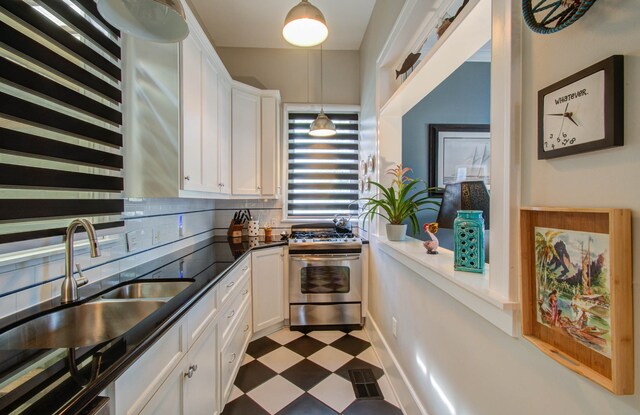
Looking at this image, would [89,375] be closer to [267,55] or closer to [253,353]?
[253,353]

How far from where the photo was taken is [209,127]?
2.19m

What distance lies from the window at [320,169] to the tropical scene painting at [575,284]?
110 inches

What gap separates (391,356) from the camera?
201 centimetres

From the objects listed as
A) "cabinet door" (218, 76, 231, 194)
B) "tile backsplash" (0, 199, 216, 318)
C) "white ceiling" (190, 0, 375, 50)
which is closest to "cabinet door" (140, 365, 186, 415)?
"tile backsplash" (0, 199, 216, 318)

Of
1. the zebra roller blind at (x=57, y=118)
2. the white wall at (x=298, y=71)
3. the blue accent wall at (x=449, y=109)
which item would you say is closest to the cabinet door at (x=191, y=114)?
the zebra roller blind at (x=57, y=118)

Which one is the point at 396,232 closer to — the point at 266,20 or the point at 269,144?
the point at 269,144

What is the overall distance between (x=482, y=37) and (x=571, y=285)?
1.13 meters

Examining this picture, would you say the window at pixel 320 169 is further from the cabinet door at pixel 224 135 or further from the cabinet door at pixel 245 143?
the cabinet door at pixel 224 135

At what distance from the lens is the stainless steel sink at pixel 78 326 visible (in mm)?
950

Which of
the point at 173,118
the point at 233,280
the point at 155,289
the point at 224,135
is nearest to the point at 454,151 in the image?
the point at 224,135

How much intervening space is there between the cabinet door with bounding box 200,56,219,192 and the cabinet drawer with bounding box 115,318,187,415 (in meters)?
1.21

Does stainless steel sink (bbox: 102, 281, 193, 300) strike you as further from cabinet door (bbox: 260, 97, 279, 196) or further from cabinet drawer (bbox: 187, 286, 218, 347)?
cabinet door (bbox: 260, 97, 279, 196)

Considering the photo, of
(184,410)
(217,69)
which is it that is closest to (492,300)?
(184,410)

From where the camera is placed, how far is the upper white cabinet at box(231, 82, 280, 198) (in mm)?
2830
